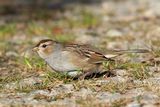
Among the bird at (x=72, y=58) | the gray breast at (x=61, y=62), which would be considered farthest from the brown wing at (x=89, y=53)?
the gray breast at (x=61, y=62)

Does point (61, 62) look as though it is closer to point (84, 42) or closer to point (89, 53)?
point (89, 53)

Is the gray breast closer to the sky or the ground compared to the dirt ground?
closer to the sky

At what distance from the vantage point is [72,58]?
7.71 m

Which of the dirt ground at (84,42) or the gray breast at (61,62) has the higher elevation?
the gray breast at (61,62)

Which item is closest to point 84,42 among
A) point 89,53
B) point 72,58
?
point 89,53

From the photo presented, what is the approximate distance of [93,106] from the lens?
6.59 metres

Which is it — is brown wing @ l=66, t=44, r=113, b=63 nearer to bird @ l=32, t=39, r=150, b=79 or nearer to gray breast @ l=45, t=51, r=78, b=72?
bird @ l=32, t=39, r=150, b=79

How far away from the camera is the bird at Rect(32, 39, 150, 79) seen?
7.66 m

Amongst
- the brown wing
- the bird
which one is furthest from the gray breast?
the brown wing

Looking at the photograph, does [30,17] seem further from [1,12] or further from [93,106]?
[93,106]

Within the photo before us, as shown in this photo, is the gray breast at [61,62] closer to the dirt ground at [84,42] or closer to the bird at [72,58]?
the bird at [72,58]

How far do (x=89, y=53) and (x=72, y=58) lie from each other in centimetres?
29

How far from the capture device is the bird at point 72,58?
7.66 m

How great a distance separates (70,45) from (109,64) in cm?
88
